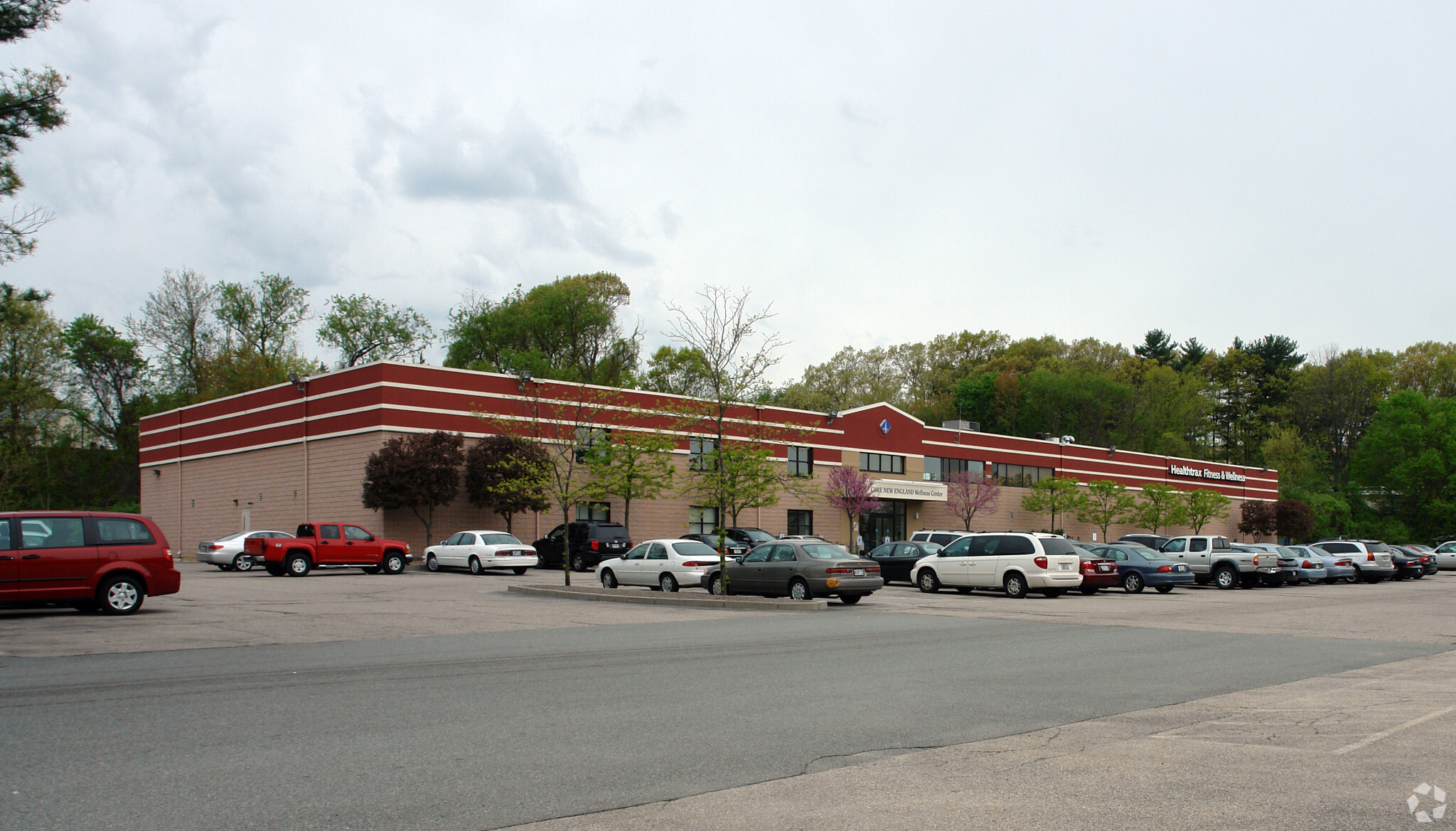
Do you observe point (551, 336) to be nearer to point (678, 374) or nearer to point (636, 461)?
point (678, 374)

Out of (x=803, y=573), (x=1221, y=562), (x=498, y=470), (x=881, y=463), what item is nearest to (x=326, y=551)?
(x=498, y=470)

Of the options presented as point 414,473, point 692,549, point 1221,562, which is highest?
point 414,473

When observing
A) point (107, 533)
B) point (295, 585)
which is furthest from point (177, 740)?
point (295, 585)

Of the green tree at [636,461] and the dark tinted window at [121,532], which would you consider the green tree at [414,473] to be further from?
the dark tinted window at [121,532]

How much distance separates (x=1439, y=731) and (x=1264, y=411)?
99976mm

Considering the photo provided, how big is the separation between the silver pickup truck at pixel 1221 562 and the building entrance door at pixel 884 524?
22.6 m

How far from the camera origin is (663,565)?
25.7 metres

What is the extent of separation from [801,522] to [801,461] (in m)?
3.19

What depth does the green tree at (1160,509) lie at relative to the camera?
2680 inches

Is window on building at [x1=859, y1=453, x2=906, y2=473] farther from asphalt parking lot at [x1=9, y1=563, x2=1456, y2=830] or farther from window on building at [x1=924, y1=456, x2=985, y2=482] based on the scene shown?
Answer: asphalt parking lot at [x1=9, y1=563, x2=1456, y2=830]

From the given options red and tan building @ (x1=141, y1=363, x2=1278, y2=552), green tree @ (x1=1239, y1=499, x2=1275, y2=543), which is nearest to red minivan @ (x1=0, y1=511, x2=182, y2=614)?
red and tan building @ (x1=141, y1=363, x2=1278, y2=552)

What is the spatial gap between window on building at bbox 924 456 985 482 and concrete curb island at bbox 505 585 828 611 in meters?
38.8

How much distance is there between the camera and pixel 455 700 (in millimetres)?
9227

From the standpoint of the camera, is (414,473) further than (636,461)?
No
